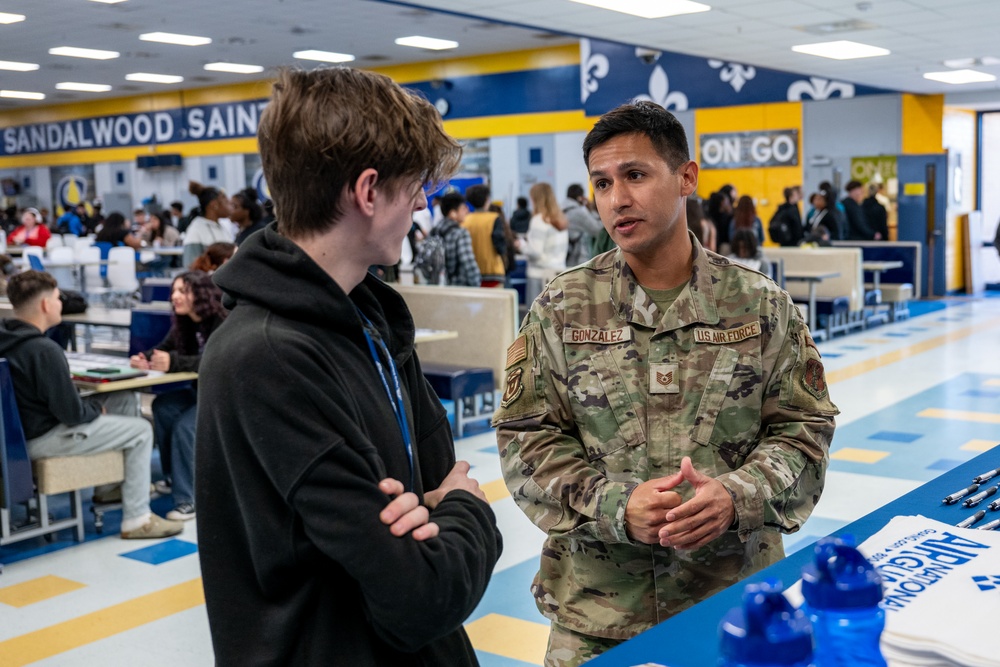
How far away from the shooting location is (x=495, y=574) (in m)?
4.03

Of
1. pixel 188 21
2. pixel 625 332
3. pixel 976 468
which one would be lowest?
pixel 976 468

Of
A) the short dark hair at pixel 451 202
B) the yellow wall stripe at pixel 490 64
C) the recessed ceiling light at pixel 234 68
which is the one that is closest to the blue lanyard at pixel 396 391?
the short dark hair at pixel 451 202

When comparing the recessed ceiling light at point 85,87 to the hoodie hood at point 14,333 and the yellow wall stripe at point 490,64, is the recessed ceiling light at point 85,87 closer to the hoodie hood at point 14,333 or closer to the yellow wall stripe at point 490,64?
the yellow wall stripe at point 490,64

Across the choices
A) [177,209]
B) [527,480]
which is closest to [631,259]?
[527,480]

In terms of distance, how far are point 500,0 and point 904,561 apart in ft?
23.6

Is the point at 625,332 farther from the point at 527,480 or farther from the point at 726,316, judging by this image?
the point at 527,480

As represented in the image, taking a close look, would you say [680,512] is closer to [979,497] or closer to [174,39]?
[979,497]

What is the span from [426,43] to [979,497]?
14719mm

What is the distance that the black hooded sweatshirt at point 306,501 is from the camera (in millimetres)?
1047

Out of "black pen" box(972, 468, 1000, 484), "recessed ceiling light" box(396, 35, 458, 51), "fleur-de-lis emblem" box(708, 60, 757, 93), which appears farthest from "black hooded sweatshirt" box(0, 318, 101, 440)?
"recessed ceiling light" box(396, 35, 458, 51)

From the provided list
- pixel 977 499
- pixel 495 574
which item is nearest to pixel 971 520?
pixel 977 499

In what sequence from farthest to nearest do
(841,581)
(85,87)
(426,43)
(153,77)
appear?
1. (85,87)
2. (153,77)
3. (426,43)
4. (841,581)

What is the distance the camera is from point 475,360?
6.85 meters

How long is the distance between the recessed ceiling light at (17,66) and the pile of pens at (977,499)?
17.3m
